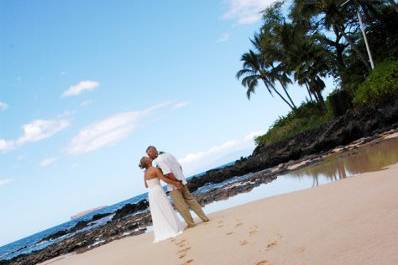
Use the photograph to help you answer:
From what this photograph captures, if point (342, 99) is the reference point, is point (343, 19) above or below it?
above

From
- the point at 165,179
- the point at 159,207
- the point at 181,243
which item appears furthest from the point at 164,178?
the point at 181,243

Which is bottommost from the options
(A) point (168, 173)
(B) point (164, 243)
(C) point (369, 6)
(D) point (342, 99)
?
(B) point (164, 243)

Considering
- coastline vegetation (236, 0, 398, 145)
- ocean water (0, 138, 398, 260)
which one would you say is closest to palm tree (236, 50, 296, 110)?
coastline vegetation (236, 0, 398, 145)

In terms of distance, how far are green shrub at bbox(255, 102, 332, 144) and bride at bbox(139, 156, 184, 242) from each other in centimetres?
2775

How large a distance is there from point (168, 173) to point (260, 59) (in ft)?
129

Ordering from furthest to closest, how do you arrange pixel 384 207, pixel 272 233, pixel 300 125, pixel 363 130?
pixel 300 125, pixel 363 130, pixel 272 233, pixel 384 207

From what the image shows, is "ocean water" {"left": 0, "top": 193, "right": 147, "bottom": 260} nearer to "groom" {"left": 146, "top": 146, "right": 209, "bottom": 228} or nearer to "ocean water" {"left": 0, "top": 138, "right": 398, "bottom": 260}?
"ocean water" {"left": 0, "top": 138, "right": 398, "bottom": 260}

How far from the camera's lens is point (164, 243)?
28.3 feet

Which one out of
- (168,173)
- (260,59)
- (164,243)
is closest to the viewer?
(164,243)

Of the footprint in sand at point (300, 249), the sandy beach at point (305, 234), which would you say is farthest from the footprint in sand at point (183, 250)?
the footprint in sand at point (300, 249)

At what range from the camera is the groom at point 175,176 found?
961cm

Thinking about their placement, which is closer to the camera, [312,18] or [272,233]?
[272,233]

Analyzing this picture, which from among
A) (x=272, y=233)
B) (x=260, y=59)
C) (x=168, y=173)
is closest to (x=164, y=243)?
(x=168, y=173)

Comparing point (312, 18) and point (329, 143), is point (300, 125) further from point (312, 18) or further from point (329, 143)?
point (329, 143)
